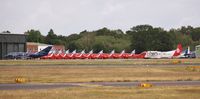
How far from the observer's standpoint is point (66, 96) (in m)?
25.5

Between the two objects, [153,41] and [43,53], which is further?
[153,41]

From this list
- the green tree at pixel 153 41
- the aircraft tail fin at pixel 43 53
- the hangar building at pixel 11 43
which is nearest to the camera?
the aircraft tail fin at pixel 43 53

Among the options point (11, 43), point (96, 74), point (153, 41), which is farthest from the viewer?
point (153, 41)

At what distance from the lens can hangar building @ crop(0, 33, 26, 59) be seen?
456ft

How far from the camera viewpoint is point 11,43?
143 m

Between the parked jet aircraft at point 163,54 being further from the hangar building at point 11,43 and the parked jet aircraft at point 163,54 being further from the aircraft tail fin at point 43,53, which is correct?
the hangar building at point 11,43

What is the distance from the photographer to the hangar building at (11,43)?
139125 mm

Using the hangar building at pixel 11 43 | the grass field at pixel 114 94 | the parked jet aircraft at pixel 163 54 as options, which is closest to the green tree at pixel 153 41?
the parked jet aircraft at pixel 163 54

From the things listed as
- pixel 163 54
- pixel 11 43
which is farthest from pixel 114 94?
pixel 11 43

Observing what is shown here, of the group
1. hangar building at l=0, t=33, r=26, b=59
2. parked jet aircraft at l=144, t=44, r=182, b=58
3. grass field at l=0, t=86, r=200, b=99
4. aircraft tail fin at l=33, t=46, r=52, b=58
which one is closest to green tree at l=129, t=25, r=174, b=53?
parked jet aircraft at l=144, t=44, r=182, b=58

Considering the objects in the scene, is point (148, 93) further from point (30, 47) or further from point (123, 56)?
point (30, 47)

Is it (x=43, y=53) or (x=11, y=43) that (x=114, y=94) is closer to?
(x=43, y=53)

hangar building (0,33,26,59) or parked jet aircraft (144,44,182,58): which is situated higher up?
hangar building (0,33,26,59)

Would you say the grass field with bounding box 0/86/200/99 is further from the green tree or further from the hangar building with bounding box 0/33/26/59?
the green tree
